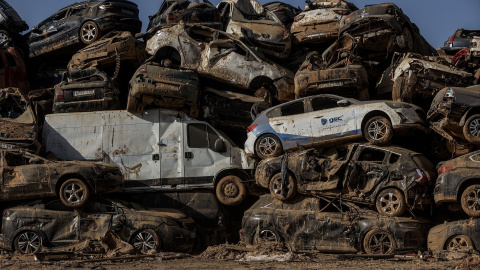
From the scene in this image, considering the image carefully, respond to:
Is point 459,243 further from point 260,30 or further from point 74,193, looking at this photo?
point 260,30

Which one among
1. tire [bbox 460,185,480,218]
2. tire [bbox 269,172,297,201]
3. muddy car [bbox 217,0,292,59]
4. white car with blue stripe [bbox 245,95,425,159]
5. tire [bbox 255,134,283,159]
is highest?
muddy car [bbox 217,0,292,59]

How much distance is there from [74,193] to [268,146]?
460 centimetres

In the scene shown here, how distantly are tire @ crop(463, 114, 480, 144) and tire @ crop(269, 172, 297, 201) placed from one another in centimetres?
378

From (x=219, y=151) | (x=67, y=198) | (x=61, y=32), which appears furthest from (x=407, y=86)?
(x=61, y=32)

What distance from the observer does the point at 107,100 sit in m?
18.7

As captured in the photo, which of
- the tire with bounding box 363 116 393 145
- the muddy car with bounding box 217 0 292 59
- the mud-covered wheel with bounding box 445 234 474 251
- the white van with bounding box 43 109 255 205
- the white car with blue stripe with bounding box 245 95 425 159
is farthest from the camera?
the muddy car with bounding box 217 0 292 59

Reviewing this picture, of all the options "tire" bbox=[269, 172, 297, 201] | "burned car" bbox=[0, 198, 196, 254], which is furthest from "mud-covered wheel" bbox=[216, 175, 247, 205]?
"burned car" bbox=[0, 198, 196, 254]

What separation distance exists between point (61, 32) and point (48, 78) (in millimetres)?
1502

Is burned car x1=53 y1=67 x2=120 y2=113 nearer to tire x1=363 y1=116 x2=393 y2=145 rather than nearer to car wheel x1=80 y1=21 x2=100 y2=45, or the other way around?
car wheel x1=80 y1=21 x2=100 y2=45

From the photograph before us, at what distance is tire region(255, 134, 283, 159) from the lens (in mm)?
17172

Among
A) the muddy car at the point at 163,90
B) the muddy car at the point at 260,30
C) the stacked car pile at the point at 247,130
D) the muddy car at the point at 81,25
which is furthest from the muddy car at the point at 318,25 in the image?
the muddy car at the point at 81,25

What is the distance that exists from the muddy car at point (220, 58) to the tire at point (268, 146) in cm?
233

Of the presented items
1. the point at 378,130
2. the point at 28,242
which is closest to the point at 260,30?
the point at 378,130

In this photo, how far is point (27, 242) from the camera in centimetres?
1551
